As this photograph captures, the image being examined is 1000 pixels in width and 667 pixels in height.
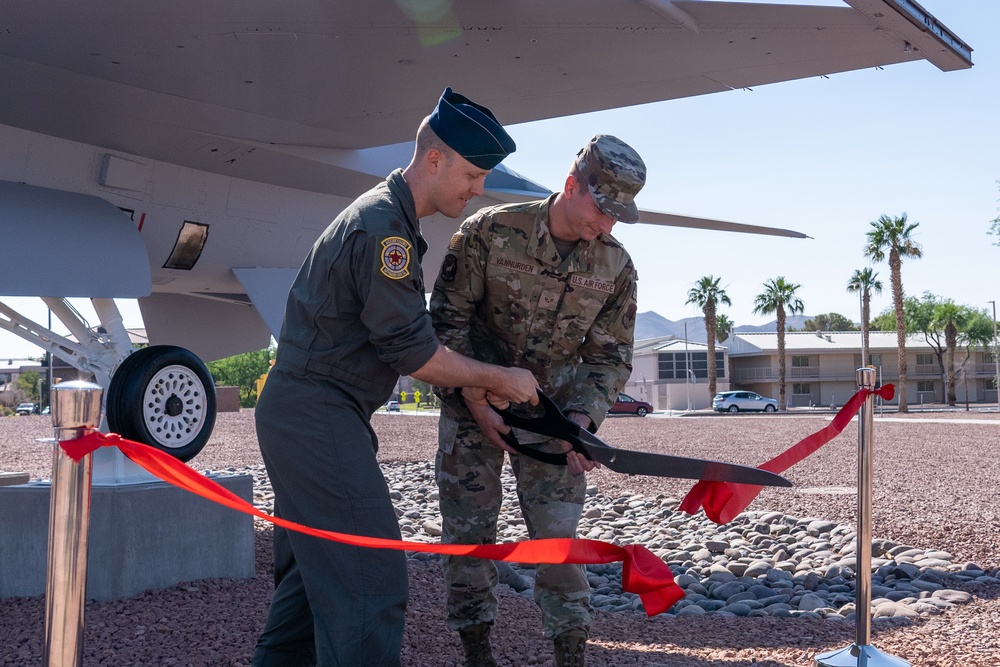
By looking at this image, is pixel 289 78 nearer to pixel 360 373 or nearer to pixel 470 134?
pixel 470 134

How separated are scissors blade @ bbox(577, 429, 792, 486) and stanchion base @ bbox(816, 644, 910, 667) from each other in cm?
123

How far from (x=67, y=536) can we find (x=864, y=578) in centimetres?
329

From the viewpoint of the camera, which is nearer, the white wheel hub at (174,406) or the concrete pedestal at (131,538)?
the concrete pedestal at (131,538)

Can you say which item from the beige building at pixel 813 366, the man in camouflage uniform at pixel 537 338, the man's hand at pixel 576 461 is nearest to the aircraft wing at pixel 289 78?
the man in camouflage uniform at pixel 537 338

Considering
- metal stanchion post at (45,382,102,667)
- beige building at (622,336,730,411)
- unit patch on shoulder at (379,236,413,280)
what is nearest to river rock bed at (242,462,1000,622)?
unit patch on shoulder at (379,236,413,280)

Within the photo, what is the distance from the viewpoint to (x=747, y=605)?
565 cm

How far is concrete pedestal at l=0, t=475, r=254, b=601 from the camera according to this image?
4930mm

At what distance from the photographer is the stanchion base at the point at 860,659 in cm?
377

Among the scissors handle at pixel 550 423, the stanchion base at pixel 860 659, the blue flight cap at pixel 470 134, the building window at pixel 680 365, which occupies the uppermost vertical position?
the building window at pixel 680 365

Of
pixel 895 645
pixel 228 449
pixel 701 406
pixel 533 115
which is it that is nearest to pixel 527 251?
pixel 895 645

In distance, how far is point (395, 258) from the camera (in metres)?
2.62

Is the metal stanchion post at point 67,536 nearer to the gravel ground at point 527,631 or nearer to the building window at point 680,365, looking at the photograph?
the gravel ground at point 527,631

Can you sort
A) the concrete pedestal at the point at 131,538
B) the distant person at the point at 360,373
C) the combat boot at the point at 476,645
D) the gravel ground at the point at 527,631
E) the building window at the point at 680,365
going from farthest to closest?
the building window at the point at 680,365
the concrete pedestal at the point at 131,538
the gravel ground at the point at 527,631
the combat boot at the point at 476,645
the distant person at the point at 360,373

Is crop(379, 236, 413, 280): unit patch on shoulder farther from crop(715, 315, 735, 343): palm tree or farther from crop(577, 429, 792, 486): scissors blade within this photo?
crop(715, 315, 735, 343): palm tree
